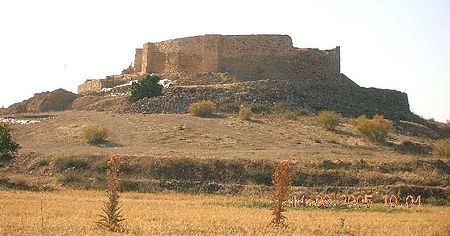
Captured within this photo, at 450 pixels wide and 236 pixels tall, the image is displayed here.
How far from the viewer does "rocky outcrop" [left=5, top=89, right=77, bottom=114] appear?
132ft

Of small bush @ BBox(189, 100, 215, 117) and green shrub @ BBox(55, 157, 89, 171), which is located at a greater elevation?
small bush @ BBox(189, 100, 215, 117)

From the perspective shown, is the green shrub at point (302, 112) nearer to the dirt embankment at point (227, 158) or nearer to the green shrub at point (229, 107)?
the dirt embankment at point (227, 158)

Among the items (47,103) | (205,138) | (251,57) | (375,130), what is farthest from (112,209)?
(47,103)

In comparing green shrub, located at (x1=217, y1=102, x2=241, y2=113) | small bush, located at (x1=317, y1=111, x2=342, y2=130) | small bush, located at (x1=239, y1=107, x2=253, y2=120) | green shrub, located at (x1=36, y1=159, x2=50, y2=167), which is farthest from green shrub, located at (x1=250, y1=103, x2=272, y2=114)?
green shrub, located at (x1=36, y1=159, x2=50, y2=167)

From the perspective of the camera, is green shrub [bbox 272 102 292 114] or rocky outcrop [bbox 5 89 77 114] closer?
green shrub [bbox 272 102 292 114]

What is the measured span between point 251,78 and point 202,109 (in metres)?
7.18

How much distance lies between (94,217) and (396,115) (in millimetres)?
28403

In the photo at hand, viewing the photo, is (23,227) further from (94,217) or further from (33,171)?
(33,171)

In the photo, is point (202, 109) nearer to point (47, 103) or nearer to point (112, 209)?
point (47, 103)

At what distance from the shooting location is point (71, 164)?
2258cm

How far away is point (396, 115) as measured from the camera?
Result: 3694cm

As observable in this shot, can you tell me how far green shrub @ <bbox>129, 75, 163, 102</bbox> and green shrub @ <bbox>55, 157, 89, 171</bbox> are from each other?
14.2 metres

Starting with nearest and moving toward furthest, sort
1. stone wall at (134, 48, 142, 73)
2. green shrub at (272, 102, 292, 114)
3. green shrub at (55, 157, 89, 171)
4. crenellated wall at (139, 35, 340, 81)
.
A: 1. green shrub at (55, 157, 89, 171)
2. green shrub at (272, 102, 292, 114)
3. crenellated wall at (139, 35, 340, 81)
4. stone wall at (134, 48, 142, 73)

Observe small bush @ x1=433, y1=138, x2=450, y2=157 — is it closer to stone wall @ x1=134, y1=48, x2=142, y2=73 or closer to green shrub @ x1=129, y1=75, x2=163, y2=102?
green shrub @ x1=129, y1=75, x2=163, y2=102
